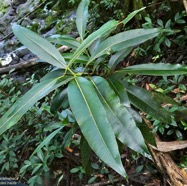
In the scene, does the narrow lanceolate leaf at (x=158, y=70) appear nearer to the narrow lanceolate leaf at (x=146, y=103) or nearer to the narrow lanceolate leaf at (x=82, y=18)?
the narrow lanceolate leaf at (x=146, y=103)

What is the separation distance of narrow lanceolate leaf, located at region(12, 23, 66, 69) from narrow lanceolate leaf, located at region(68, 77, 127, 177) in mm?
148

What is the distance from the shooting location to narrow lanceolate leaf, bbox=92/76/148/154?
84 centimetres

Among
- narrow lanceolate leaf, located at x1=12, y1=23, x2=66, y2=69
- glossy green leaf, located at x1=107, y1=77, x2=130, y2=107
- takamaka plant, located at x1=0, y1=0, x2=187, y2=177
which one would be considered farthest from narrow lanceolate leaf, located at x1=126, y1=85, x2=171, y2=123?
narrow lanceolate leaf, located at x1=12, y1=23, x2=66, y2=69

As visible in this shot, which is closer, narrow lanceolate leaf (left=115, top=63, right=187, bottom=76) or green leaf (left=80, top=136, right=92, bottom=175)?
narrow lanceolate leaf (left=115, top=63, right=187, bottom=76)

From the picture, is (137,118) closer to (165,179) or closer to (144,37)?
(144,37)

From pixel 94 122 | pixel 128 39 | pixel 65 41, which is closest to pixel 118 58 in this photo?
pixel 128 39

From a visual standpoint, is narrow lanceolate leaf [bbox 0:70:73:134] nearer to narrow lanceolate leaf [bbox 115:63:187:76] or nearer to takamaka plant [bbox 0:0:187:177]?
takamaka plant [bbox 0:0:187:177]

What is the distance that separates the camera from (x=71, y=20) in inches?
120

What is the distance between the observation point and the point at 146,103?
104cm

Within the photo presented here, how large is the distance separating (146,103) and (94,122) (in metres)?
0.35

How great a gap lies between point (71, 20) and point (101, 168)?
1.99m

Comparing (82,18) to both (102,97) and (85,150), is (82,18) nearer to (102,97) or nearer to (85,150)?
(102,97)

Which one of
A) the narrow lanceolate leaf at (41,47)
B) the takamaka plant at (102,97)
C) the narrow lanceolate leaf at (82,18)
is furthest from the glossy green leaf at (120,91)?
the narrow lanceolate leaf at (82,18)

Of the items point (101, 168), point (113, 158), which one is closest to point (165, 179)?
point (101, 168)
